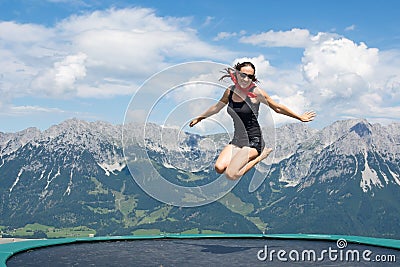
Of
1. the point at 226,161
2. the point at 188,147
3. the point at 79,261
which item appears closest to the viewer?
the point at 226,161

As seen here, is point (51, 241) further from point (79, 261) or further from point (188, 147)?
point (188, 147)

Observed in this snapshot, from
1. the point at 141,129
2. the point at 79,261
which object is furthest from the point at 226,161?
the point at 79,261

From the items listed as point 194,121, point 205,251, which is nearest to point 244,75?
point 194,121

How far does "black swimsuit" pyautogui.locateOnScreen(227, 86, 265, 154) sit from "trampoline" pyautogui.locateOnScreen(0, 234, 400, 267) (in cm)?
269

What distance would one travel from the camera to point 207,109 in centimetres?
1191

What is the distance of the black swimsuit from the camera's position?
37.2 ft

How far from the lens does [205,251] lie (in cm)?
1346

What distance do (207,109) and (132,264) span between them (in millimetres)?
3907

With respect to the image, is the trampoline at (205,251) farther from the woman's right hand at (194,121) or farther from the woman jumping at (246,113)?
the woman's right hand at (194,121)

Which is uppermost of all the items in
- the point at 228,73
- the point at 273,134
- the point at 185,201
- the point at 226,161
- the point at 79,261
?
the point at 228,73

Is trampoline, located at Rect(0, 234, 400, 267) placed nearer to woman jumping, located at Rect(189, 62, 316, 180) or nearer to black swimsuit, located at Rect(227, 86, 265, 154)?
woman jumping, located at Rect(189, 62, 316, 180)

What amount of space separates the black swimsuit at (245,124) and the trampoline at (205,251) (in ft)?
8.83

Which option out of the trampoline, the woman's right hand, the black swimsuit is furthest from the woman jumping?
the trampoline

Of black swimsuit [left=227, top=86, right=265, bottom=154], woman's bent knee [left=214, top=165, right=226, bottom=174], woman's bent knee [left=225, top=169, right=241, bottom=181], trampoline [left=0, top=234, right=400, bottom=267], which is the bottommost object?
trampoline [left=0, top=234, right=400, bottom=267]
